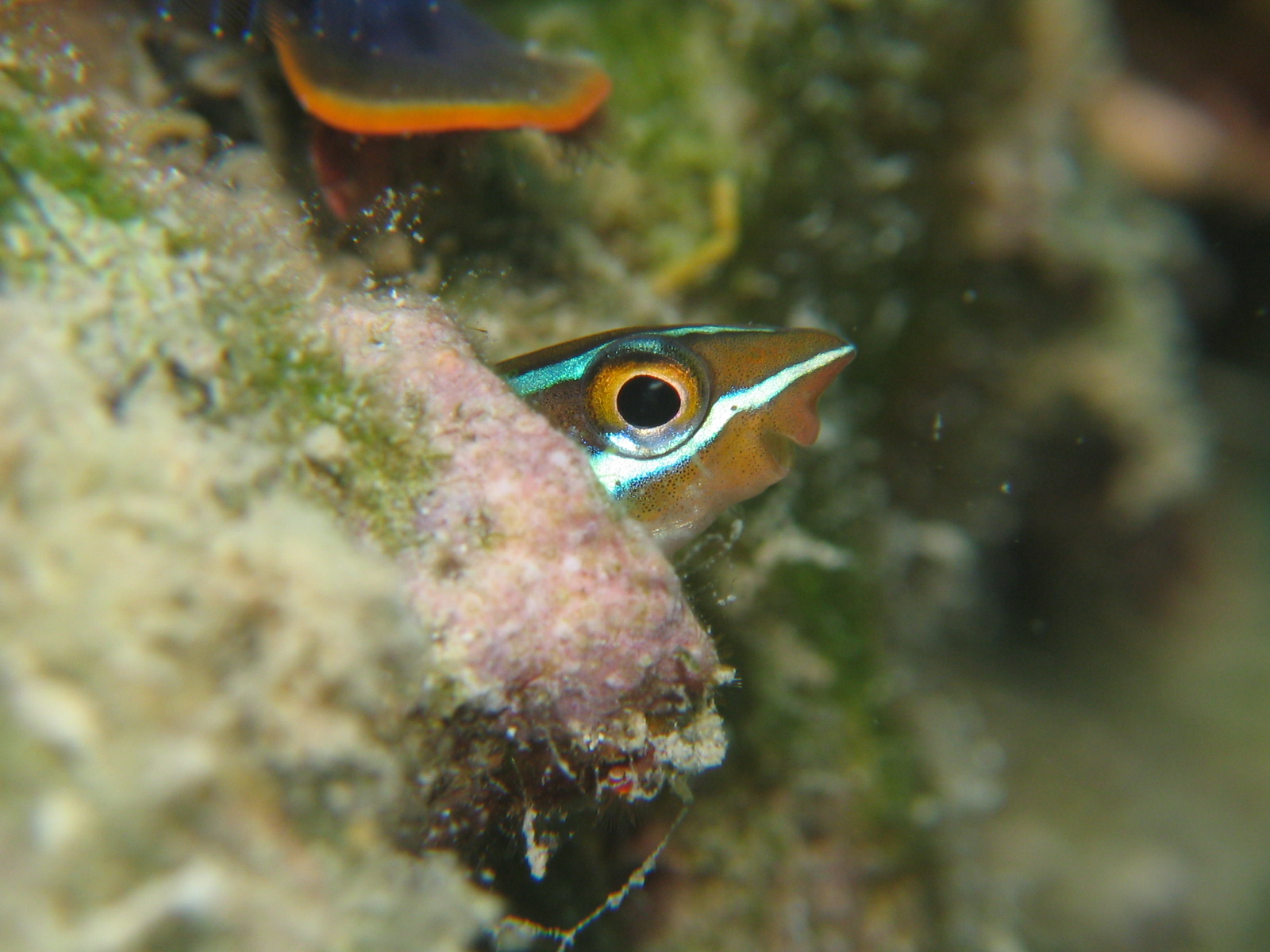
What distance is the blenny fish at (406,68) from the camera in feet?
6.51

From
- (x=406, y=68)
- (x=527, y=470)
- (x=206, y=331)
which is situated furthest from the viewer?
(x=406, y=68)

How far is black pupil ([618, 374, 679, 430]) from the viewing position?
6.09 ft

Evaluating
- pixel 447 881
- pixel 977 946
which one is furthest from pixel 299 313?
pixel 977 946

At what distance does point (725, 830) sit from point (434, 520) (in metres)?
1.91

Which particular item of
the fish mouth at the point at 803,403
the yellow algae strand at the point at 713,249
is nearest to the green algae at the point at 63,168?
the fish mouth at the point at 803,403

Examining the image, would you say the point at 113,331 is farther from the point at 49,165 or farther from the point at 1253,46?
the point at 1253,46

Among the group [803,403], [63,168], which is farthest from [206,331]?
[803,403]

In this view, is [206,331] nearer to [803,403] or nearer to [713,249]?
[803,403]

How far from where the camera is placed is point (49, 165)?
4.98 ft

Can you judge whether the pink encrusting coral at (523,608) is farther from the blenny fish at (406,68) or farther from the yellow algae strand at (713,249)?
the yellow algae strand at (713,249)

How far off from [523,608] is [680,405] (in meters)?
0.63

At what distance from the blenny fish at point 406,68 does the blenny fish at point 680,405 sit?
2.24 feet

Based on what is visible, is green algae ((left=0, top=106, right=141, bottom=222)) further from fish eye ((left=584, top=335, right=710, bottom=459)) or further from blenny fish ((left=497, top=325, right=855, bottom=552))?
fish eye ((left=584, top=335, right=710, bottom=459))

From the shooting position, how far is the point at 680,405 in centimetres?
186
